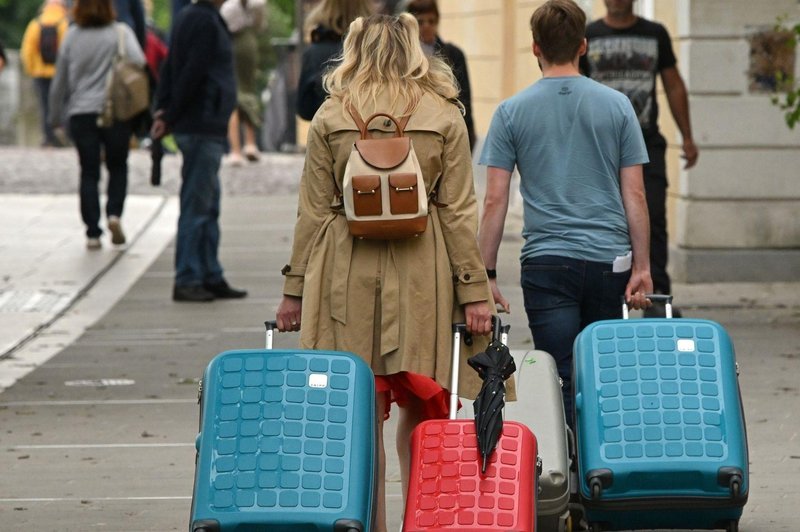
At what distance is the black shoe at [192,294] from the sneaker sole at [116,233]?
7.55 feet

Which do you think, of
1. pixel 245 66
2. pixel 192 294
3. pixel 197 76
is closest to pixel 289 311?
pixel 197 76

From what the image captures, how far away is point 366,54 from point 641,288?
133cm

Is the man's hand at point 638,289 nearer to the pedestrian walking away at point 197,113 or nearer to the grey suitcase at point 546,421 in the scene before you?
the grey suitcase at point 546,421

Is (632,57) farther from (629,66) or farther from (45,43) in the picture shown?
(45,43)

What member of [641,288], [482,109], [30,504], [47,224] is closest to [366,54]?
[641,288]

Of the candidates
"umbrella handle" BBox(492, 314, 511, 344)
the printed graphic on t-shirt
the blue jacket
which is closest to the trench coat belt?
"umbrella handle" BBox(492, 314, 511, 344)

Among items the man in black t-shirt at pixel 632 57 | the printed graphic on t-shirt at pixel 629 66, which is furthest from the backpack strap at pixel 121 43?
the printed graphic on t-shirt at pixel 629 66

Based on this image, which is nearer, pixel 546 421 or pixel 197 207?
pixel 546 421

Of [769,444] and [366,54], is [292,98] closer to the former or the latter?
[769,444]

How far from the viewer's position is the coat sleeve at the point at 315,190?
525 centimetres

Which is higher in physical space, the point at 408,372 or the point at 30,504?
the point at 408,372

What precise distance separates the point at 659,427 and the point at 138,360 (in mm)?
4740

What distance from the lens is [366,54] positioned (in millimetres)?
5238

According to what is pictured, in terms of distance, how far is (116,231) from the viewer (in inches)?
537
